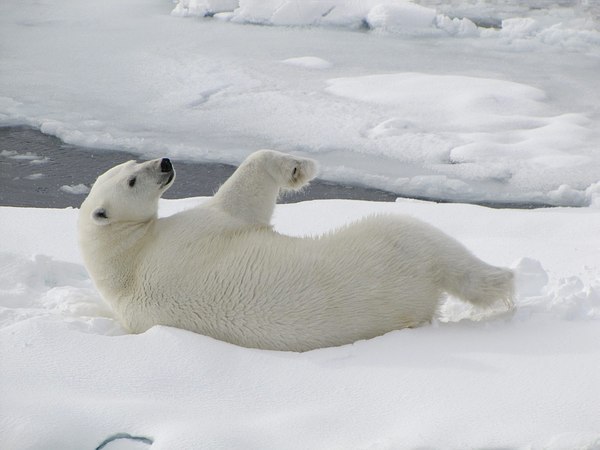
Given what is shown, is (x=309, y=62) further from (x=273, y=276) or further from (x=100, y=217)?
(x=273, y=276)

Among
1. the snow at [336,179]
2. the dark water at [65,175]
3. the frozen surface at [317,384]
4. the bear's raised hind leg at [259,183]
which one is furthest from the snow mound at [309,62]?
the frozen surface at [317,384]

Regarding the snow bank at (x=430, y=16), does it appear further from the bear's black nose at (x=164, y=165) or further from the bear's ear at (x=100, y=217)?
the bear's ear at (x=100, y=217)

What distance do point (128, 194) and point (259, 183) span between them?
55 centimetres

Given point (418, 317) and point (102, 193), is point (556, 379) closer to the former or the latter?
point (418, 317)

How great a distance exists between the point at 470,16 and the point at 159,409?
9.73m

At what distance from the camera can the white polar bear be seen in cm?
276

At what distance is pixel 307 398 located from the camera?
93.0 inches

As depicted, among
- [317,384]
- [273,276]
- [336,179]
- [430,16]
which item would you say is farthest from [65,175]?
[430,16]

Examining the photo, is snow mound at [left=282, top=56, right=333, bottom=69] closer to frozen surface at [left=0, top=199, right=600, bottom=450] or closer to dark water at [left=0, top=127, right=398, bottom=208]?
dark water at [left=0, top=127, right=398, bottom=208]

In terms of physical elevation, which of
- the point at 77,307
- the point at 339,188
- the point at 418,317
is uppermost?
the point at 418,317

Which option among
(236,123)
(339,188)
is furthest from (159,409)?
(236,123)

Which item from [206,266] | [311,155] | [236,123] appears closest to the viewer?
[206,266]

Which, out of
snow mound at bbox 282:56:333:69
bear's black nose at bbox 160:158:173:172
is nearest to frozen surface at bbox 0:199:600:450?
bear's black nose at bbox 160:158:173:172

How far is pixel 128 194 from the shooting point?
10.7 feet
